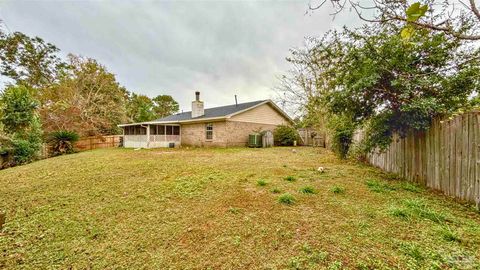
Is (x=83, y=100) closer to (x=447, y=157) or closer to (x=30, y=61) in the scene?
(x=30, y=61)

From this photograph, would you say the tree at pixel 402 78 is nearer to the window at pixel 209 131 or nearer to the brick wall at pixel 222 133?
the brick wall at pixel 222 133

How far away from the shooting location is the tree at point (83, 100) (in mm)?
16953

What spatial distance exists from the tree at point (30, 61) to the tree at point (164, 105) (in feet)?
43.1

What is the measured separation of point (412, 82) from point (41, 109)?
75.1ft

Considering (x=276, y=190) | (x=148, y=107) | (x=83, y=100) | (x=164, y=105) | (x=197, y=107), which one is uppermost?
(x=164, y=105)

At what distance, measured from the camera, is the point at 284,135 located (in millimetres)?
17062

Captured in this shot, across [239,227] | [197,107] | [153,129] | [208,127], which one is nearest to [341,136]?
[239,227]

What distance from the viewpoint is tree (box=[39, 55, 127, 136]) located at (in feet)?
55.6

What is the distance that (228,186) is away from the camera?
4.68m

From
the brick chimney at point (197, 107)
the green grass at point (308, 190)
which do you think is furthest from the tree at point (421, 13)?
the brick chimney at point (197, 107)

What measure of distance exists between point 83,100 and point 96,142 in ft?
14.4

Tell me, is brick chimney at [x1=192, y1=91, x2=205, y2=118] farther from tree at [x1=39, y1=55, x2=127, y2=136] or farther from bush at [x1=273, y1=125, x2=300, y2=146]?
tree at [x1=39, y1=55, x2=127, y2=136]

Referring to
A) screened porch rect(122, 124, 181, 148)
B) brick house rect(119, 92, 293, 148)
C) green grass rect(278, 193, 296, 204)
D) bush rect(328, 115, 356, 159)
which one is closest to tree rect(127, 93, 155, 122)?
brick house rect(119, 92, 293, 148)

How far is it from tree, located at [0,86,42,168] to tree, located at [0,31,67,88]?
46.3 feet
